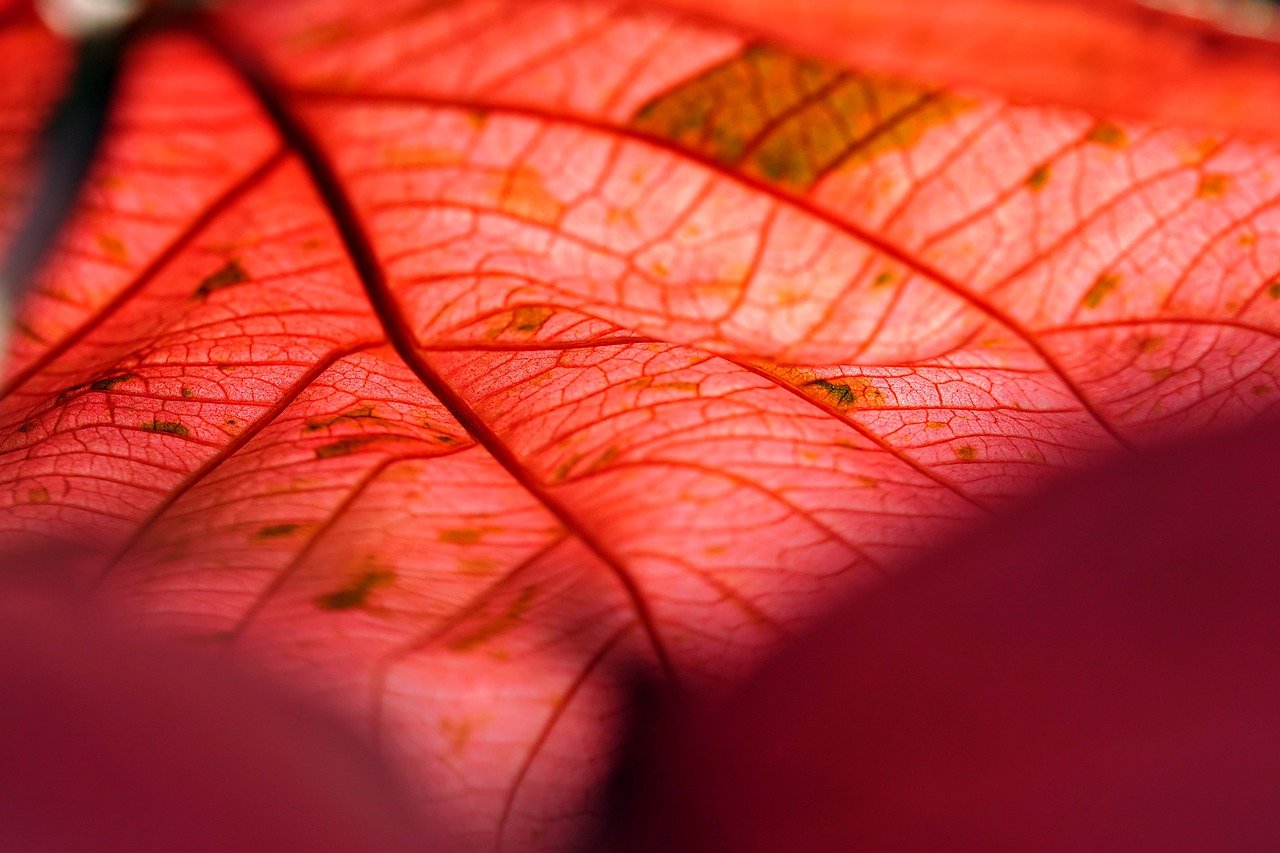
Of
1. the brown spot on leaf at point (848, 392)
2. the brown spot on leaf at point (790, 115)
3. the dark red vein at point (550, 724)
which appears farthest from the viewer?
the dark red vein at point (550, 724)

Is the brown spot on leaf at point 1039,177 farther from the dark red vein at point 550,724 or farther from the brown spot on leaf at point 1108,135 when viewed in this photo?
the dark red vein at point 550,724

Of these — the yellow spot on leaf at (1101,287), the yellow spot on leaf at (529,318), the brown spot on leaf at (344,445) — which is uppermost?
the yellow spot on leaf at (529,318)

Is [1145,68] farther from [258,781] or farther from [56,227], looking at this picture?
[258,781]

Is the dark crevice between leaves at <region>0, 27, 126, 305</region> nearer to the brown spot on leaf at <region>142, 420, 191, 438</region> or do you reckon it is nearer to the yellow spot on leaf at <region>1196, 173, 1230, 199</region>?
the brown spot on leaf at <region>142, 420, 191, 438</region>

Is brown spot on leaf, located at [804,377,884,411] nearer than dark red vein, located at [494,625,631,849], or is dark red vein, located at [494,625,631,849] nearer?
brown spot on leaf, located at [804,377,884,411]

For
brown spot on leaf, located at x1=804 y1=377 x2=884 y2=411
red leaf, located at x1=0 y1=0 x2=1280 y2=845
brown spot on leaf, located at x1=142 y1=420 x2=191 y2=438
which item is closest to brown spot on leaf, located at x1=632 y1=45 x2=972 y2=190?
red leaf, located at x1=0 y1=0 x2=1280 y2=845

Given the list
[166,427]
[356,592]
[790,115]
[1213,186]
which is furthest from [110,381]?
[1213,186]

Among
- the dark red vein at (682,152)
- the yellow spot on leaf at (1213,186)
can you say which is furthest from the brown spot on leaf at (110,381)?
the yellow spot on leaf at (1213,186)

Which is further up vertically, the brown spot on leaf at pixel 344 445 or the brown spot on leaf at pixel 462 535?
the brown spot on leaf at pixel 344 445
